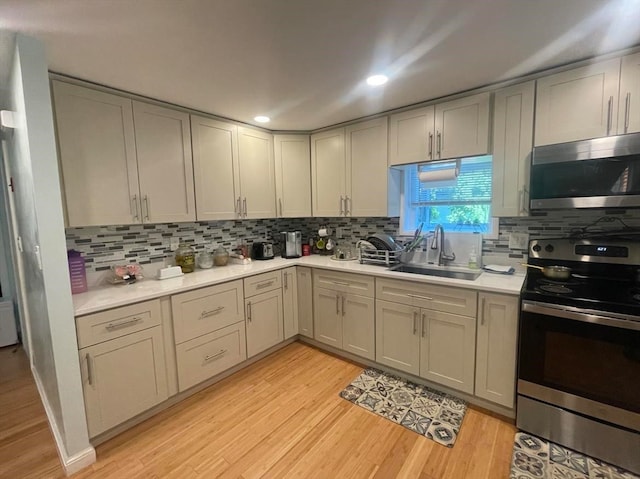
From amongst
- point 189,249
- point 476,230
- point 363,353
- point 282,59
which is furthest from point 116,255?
point 476,230

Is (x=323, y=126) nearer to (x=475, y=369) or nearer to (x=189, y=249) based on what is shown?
(x=189, y=249)

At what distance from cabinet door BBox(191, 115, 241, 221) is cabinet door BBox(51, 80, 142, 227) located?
494 millimetres

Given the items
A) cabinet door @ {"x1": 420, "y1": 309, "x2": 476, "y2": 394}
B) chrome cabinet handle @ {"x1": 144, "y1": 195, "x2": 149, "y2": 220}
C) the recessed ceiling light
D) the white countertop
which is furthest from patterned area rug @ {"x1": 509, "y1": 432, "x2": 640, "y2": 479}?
chrome cabinet handle @ {"x1": 144, "y1": 195, "x2": 149, "y2": 220}

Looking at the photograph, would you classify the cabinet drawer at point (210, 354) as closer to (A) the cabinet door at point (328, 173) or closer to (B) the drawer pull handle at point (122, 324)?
(B) the drawer pull handle at point (122, 324)

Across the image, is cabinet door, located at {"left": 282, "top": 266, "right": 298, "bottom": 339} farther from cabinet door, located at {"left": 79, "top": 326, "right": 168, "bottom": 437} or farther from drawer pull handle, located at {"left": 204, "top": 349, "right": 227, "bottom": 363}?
cabinet door, located at {"left": 79, "top": 326, "right": 168, "bottom": 437}

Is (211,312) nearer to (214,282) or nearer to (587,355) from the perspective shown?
(214,282)

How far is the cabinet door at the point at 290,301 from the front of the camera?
9.45ft

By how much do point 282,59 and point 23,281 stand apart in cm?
284

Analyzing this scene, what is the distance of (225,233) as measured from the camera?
306 centimetres

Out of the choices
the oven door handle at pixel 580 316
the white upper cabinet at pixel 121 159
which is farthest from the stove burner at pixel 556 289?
the white upper cabinet at pixel 121 159

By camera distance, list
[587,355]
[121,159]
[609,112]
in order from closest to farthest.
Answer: [587,355]
[609,112]
[121,159]

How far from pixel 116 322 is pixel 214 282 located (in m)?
0.67

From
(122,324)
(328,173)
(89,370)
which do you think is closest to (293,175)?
(328,173)

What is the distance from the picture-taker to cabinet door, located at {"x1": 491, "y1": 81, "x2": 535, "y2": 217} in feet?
6.38
